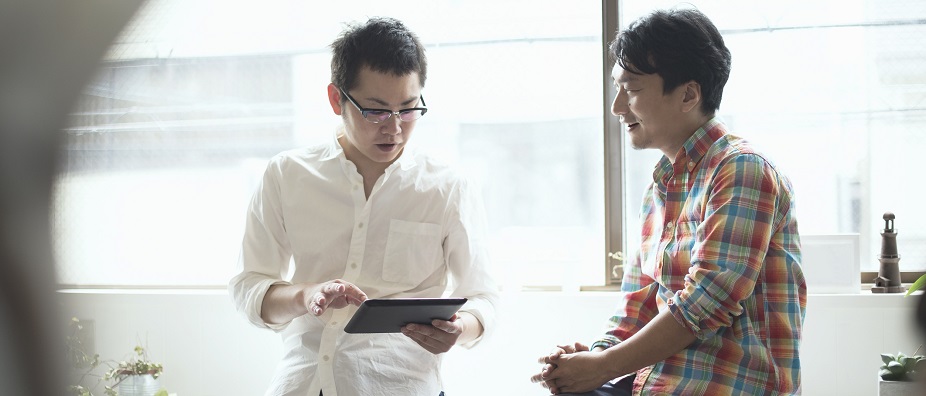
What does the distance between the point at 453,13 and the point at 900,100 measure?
156 cm

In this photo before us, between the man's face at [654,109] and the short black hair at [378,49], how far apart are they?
0.45 metres

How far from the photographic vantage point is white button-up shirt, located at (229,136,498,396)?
1822mm

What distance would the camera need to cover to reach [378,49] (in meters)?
1.78

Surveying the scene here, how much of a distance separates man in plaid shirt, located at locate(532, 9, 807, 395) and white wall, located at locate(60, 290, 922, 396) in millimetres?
1150

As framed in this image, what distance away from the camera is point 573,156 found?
3.05m

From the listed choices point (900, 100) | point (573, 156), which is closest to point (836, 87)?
point (900, 100)

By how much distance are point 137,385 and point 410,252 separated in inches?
50.5

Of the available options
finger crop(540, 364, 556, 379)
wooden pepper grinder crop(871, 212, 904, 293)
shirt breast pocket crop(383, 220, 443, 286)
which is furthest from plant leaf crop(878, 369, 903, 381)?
shirt breast pocket crop(383, 220, 443, 286)

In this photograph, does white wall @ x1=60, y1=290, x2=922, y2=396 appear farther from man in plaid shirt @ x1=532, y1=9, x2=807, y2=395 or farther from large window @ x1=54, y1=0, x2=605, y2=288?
man in plaid shirt @ x1=532, y1=9, x2=807, y2=395

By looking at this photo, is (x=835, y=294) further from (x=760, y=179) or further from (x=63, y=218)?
(x=63, y=218)

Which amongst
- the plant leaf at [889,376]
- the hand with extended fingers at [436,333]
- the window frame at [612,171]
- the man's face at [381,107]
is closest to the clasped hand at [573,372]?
the hand with extended fingers at [436,333]

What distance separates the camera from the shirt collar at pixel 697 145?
1.52 meters

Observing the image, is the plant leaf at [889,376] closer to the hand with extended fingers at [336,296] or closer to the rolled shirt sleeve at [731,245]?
the rolled shirt sleeve at [731,245]

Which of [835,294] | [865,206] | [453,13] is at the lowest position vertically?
[835,294]
